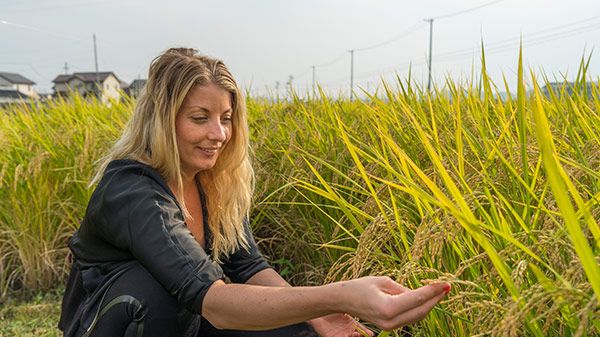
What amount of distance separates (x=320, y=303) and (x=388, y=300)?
0.20m

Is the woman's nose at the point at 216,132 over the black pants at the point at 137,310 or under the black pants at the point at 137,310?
over

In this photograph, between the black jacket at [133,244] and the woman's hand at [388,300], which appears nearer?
the woman's hand at [388,300]

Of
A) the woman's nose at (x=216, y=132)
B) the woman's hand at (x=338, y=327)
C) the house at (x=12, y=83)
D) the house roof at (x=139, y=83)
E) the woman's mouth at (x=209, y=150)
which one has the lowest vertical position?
the woman's hand at (x=338, y=327)

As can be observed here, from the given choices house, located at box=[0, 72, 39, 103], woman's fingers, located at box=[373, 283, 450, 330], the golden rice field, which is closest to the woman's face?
the golden rice field

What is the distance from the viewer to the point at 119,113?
4.77 m

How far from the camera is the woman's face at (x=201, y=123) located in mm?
1836

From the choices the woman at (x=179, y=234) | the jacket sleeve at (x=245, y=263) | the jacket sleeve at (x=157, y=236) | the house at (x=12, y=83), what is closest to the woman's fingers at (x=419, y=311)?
the woman at (x=179, y=234)

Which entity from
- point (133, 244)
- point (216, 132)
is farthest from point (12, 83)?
point (133, 244)

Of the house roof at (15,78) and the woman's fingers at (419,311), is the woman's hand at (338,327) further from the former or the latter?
the house roof at (15,78)

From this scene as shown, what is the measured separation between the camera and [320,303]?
4.08 ft

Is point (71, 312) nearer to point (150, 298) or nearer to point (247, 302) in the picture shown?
point (150, 298)

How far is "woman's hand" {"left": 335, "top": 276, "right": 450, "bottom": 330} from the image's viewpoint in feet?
3.45

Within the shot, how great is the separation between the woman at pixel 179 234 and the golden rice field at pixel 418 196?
0.70 feet

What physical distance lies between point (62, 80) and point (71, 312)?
60265 millimetres
